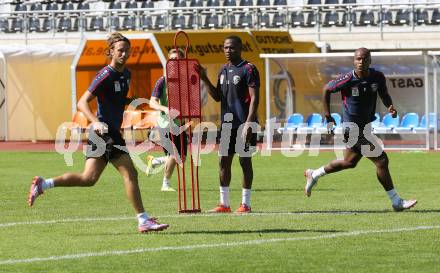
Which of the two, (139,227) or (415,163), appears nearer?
(139,227)

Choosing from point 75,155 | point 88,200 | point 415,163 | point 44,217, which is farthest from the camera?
point 75,155

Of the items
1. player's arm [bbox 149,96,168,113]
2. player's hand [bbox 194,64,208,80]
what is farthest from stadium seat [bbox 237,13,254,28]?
player's hand [bbox 194,64,208,80]

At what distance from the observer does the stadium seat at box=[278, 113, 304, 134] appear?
106 feet

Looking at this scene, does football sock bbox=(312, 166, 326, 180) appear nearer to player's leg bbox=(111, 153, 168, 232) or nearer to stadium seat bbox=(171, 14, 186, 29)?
player's leg bbox=(111, 153, 168, 232)

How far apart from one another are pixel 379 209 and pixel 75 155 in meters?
16.2

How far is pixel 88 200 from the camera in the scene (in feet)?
55.3

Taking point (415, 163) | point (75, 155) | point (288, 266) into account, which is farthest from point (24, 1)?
point (288, 266)

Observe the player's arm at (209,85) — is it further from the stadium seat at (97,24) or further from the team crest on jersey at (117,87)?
the stadium seat at (97,24)

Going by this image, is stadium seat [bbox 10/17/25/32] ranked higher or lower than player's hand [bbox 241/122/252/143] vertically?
higher

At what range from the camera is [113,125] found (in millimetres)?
12281

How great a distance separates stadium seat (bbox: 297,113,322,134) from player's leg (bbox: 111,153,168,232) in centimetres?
1991

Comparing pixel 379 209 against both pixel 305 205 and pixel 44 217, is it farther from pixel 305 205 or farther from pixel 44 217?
pixel 44 217

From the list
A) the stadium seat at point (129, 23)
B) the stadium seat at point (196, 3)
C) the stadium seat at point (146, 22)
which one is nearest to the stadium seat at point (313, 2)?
the stadium seat at point (196, 3)

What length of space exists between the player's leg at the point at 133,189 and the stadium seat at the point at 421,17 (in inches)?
1084
